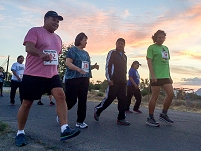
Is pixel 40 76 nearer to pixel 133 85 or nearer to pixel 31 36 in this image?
pixel 31 36

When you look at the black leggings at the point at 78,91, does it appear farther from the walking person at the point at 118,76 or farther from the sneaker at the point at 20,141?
the sneaker at the point at 20,141

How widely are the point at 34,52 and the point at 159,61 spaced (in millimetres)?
3158

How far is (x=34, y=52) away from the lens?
4.31 meters

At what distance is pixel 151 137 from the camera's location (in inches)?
211

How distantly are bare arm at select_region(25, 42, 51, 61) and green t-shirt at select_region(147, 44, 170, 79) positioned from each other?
2943 mm

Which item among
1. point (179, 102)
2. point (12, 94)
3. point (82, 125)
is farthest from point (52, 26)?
point (179, 102)

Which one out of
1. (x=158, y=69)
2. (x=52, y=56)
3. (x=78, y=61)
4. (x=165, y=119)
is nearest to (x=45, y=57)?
(x=52, y=56)

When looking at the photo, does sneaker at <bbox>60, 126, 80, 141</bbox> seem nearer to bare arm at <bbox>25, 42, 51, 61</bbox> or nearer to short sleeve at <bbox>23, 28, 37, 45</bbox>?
bare arm at <bbox>25, 42, 51, 61</bbox>

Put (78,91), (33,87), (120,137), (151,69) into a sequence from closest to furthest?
(33,87)
(120,137)
(78,91)
(151,69)

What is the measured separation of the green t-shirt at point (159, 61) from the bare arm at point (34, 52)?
2943 millimetres

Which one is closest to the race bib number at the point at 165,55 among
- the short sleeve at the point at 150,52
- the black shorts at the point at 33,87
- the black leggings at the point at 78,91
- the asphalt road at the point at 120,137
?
the short sleeve at the point at 150,52

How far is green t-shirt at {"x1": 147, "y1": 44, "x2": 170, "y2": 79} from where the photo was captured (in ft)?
21.5

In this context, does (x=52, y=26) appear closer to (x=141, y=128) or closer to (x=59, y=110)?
(x=59, y=110)

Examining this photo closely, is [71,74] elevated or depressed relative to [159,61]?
depressed
